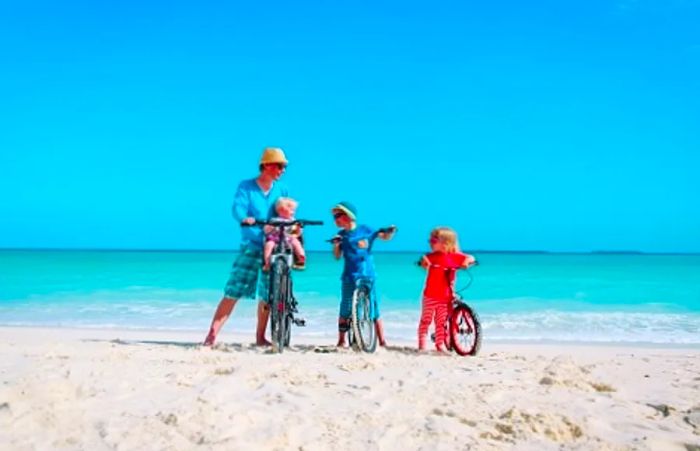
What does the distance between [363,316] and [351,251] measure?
60cm

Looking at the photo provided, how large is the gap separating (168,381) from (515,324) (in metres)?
8.39

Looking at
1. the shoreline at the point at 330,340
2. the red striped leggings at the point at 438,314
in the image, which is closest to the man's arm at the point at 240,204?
the red striped leggings at the point at 438,314

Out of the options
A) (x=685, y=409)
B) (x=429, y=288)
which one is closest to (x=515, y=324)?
(x=429, y=288)

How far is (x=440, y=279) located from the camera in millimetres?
6309

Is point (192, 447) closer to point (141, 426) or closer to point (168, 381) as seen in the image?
point (141, 426)

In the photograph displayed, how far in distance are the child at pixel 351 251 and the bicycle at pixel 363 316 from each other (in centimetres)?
4

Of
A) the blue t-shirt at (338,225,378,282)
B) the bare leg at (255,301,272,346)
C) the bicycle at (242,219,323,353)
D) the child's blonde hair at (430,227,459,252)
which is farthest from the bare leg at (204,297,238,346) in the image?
the child's blonde hair at (430,227,459,252)

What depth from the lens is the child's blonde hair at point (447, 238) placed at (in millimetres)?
6324

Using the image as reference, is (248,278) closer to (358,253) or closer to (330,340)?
(358,253)

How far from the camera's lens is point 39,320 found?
12.3 metres

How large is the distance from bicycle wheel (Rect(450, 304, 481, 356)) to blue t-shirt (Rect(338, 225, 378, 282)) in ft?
2.77

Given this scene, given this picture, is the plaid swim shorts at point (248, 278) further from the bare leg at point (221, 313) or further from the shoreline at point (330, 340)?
the shoreline at point (330, 340)

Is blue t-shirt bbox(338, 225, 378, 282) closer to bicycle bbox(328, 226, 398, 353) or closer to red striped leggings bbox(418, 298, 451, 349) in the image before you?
bicycle bbox(328, 226, 398, 353)

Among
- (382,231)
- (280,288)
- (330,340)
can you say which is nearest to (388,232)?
(382,231)
